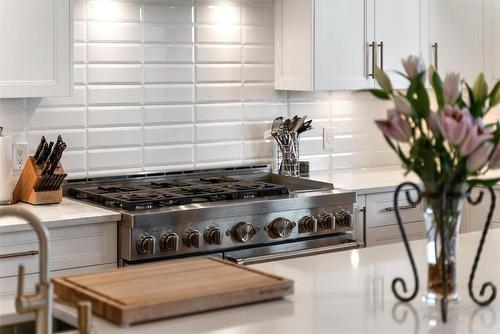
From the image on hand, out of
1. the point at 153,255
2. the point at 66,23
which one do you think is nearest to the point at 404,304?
the point at 153,255

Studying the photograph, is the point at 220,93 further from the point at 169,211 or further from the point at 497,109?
the point at 497,109

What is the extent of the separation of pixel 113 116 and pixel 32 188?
642 millimetres

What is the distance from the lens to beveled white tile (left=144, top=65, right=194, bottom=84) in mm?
4500

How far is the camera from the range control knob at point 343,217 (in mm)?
4362

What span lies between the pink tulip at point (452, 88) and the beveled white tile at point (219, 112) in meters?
2.74

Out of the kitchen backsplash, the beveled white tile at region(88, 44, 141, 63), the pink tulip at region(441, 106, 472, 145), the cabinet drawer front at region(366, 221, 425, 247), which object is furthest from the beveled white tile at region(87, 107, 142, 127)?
the pink tulip at region(441, 106, 472, 145)

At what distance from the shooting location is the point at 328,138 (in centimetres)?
520

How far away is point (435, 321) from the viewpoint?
207 cm

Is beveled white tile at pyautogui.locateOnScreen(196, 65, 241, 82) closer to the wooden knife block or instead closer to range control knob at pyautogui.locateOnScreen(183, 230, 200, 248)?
the wooden knife block

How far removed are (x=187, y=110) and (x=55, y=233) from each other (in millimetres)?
1266

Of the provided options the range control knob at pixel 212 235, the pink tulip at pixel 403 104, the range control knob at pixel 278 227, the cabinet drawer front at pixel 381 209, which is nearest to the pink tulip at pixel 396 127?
Result: the pink tulip at pixel 403 104

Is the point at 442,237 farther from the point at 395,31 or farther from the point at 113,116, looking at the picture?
the point at 395,31

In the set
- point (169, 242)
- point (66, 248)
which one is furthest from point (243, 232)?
point (66, 248)

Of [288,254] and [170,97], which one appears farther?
[170,97]
